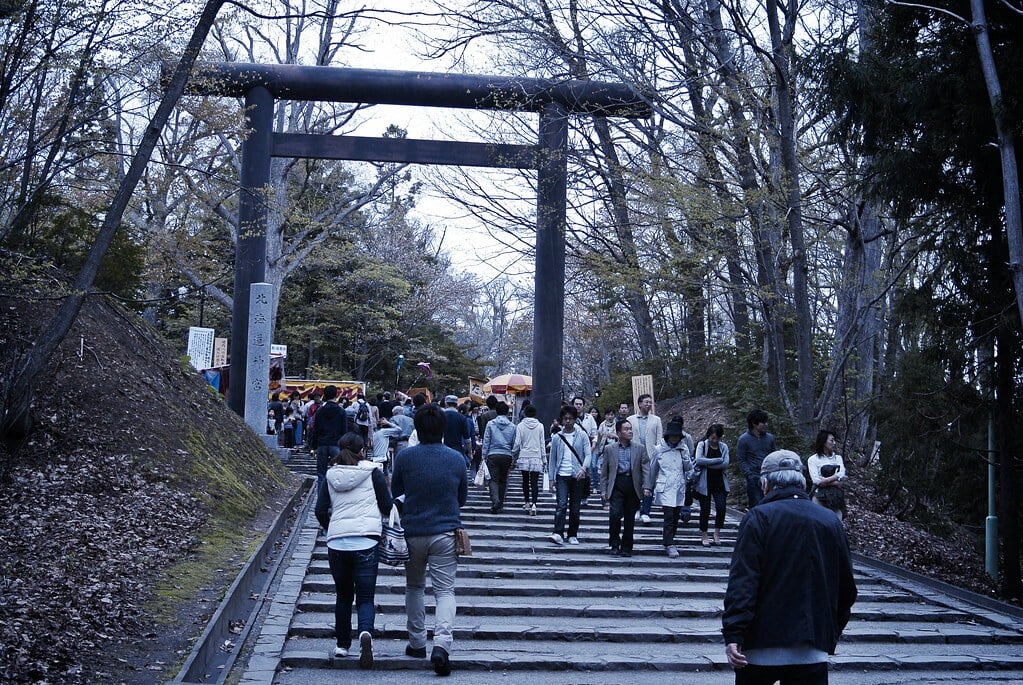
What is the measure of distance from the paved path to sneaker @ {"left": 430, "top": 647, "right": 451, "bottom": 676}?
0.27ft

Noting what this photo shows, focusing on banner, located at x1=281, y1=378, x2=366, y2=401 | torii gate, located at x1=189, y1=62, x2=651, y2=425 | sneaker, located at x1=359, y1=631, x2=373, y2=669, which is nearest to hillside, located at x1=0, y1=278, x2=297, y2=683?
sneaker, located at x1=359, y1=631, x2=373, y2=669

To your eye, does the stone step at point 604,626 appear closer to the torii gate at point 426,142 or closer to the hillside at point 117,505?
the hillside at point 117,505

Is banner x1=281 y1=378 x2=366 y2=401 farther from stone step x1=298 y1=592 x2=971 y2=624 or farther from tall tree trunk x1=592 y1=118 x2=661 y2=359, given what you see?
stone step x1=298 y1=592 x2=971 y2=624

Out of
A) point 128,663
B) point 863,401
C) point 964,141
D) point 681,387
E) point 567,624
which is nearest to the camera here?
point 128,663

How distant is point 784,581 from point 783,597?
67mm

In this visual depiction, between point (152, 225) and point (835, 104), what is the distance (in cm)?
2069

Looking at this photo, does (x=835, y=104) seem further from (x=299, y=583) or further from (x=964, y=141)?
(x=299, y=583)

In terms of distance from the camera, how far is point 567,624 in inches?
350

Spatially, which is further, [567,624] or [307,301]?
[307,301]

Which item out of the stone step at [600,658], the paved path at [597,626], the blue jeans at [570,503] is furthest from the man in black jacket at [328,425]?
the stone step at [600,658]

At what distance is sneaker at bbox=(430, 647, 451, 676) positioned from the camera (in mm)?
6879

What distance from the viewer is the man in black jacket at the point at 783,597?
14.1ft

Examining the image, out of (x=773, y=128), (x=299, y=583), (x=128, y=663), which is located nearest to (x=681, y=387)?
(x=773, y=128)

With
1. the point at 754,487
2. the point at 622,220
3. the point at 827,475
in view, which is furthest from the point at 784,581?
the point at 622,220
